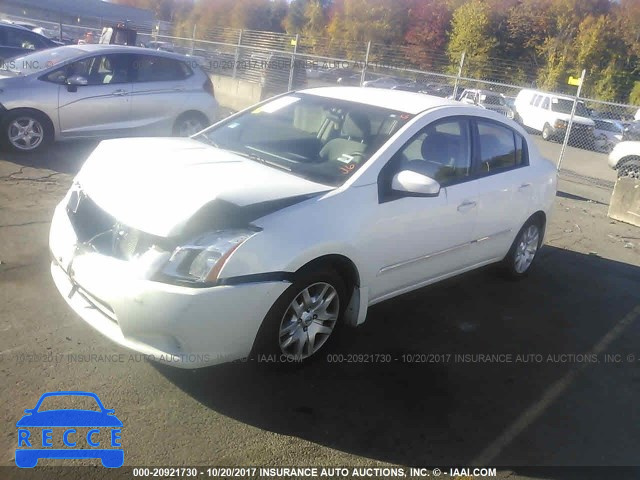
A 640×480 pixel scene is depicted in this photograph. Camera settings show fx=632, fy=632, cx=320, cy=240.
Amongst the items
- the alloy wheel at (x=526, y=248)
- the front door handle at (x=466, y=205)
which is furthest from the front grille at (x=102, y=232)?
the alloy wheel at (x=526, y=248)

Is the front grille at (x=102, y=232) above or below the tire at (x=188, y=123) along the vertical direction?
above

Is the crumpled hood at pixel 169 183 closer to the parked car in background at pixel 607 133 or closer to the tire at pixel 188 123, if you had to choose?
the tire at pixel 188 123

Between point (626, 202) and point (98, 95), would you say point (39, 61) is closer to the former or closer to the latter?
point (98, 95)

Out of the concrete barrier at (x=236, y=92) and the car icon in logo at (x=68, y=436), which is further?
the concrete barrier at (x=236, y=92)

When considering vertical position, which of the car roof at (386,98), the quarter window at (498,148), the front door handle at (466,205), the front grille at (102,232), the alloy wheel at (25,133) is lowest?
the alloy wheel at (25,133)

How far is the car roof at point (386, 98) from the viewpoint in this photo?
15.3ft

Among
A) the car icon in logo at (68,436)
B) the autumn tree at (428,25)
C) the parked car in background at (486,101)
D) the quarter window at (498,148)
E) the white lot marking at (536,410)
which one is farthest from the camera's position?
the autumn tree at (428,25)

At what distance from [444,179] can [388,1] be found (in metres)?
51.8

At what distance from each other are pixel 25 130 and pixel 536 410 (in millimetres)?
7467

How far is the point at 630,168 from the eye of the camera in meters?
13.2

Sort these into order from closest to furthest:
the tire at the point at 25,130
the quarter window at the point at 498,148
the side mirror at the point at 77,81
→ the quarter window at the point at 498,148 → the tire at the point at 25,130 → the side mirror at the point at 77,81

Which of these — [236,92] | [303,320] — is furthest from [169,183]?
[236,92]

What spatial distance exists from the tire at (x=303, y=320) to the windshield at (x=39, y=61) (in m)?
6.71

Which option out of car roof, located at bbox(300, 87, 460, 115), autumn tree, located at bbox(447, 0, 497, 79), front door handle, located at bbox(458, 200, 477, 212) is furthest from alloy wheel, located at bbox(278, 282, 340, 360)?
autumn tree, located at bbox(447, 0, 497, 79)
